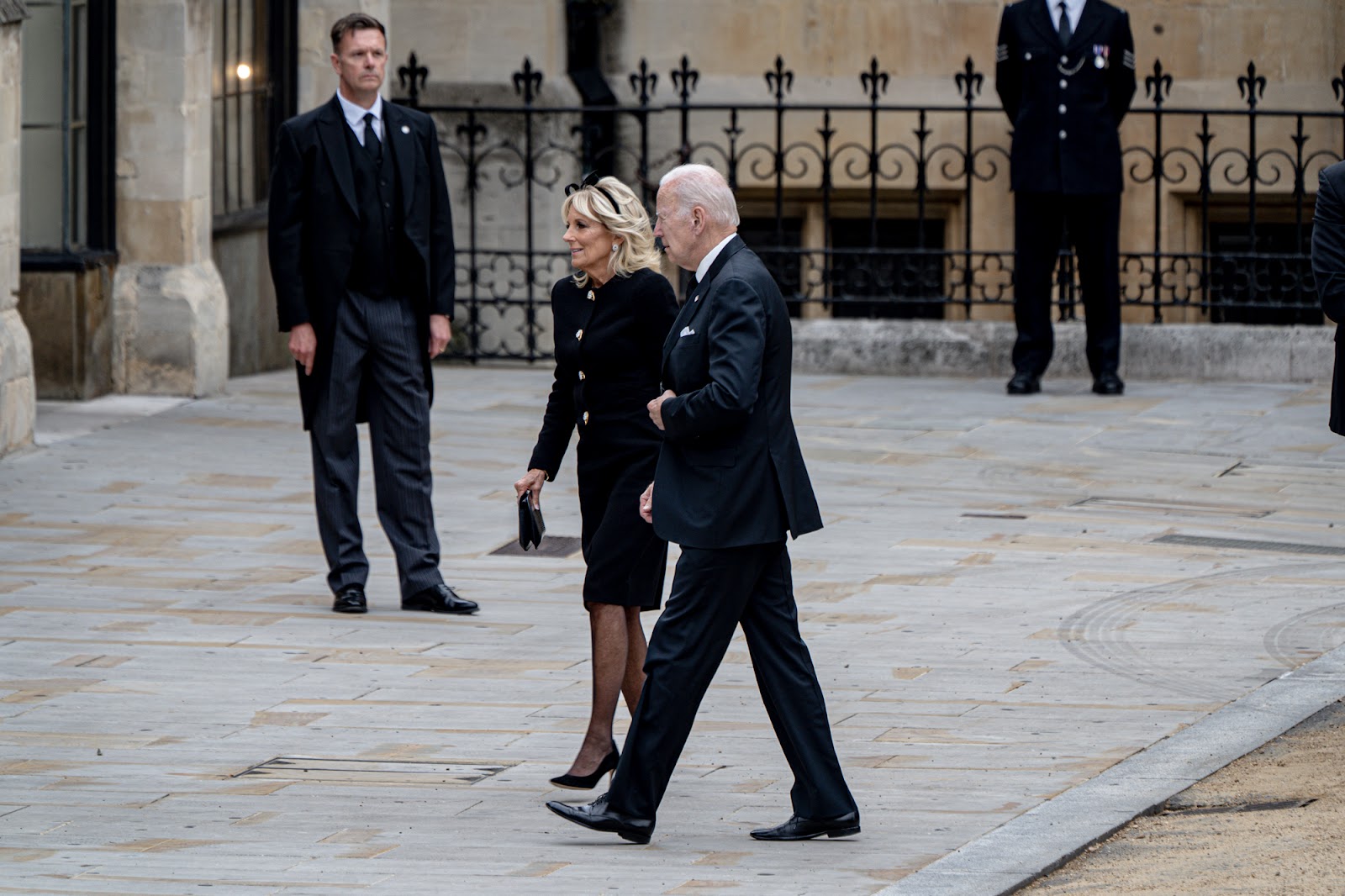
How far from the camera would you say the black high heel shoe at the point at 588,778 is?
6445mm

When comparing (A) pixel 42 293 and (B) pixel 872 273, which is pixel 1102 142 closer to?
(B) pixel 872 273

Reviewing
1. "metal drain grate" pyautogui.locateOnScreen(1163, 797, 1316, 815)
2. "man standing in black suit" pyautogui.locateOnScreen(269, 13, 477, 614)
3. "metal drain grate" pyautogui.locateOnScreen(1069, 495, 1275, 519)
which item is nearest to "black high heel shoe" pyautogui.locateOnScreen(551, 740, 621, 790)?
"metal drain grate" pyautogui.locateOnScreen(1163, 797, 1316, 815)

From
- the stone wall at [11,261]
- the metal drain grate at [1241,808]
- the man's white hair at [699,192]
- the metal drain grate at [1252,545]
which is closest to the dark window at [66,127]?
the stone wall at [11,261]

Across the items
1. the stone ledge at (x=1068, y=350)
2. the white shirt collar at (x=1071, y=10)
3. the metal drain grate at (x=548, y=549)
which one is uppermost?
the white shirt collar at (x=1071, y=10)

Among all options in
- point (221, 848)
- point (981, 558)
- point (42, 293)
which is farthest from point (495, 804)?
point (42, 293)

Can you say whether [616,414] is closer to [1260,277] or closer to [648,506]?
[648,506]

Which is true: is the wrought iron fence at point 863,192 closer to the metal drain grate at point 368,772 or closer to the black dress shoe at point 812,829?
the metal drain grate at point 368,772

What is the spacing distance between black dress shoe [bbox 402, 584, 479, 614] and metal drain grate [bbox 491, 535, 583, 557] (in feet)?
3.37

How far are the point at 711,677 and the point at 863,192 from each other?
43.5 ft

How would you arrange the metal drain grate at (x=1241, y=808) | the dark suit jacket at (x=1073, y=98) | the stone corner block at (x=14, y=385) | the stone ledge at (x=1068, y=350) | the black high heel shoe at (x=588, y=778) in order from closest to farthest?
the metal drain grate at (x=1241, y=808) → the black high heel shoe at (x=588, y=778) → the stone corner block at (x=14, y=385) → the dark suit jacket at (x=1073, y=98) → the stone ledge at (x=1068, y=350)

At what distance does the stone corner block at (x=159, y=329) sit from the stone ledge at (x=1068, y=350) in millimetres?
3767

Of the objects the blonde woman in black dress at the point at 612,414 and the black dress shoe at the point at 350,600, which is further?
the black dress shoe at the point at 350,600

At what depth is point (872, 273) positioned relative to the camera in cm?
1586

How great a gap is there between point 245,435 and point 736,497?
23.1 ft
